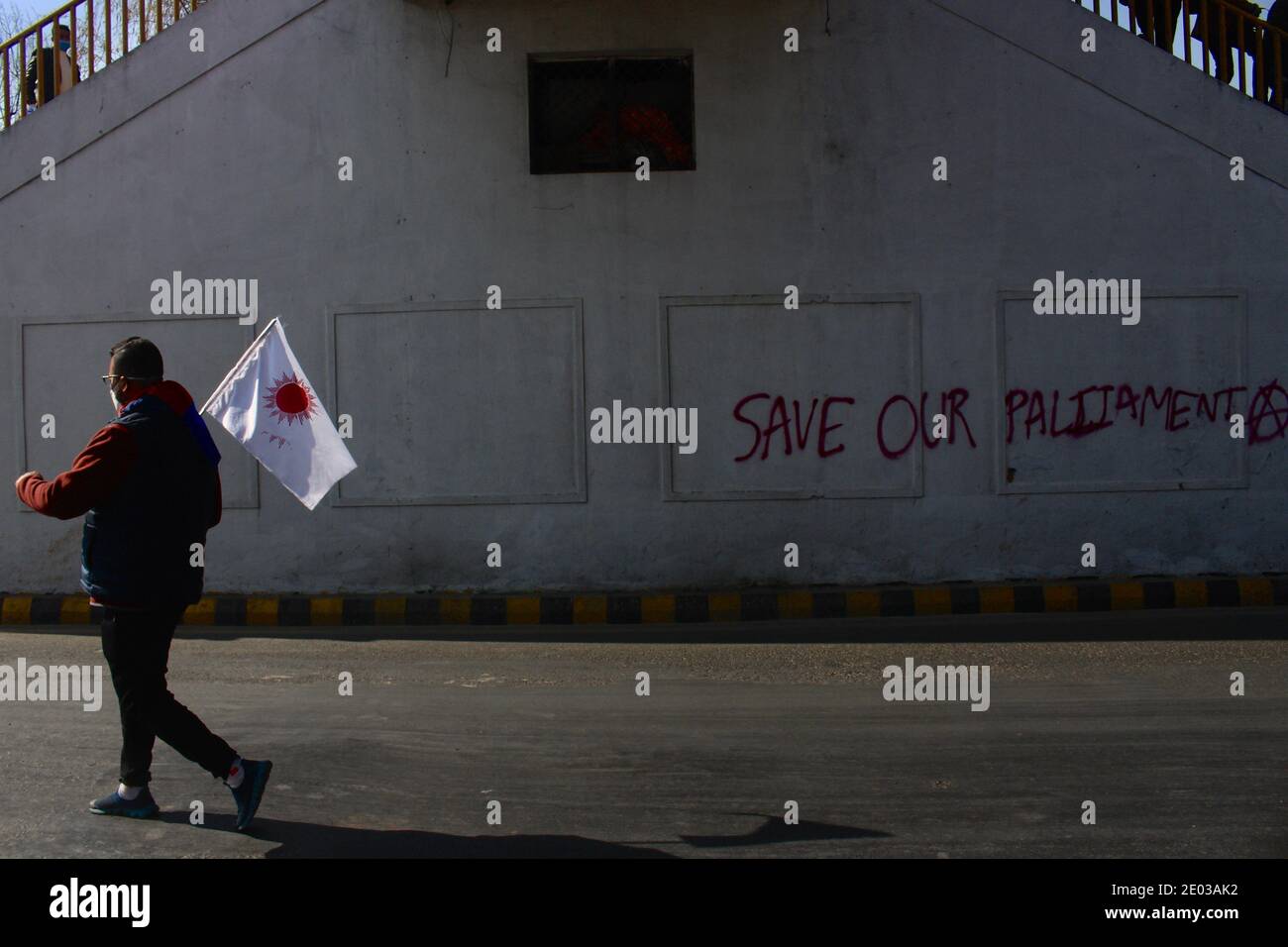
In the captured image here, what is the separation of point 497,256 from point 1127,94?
5643 millimetres

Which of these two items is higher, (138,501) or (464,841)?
(138,501)

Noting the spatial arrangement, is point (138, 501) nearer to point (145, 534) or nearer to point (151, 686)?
point (145, 534)

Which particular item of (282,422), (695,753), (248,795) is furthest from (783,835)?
(282,422)

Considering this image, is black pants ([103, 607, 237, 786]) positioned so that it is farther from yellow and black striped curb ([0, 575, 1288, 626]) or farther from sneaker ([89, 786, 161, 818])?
yellow and black striped curb ([0, 575, 1288, 626])

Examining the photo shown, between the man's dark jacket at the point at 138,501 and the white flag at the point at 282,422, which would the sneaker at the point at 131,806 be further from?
the white flag at the point at 282,422

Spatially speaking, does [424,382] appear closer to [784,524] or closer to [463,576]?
[463,576]

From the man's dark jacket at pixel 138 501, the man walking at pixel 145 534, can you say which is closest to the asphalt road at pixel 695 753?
the man walking at pixel 145 534

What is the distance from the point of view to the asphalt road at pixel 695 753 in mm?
5191

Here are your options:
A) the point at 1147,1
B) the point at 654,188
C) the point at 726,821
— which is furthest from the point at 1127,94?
the point at 726,821

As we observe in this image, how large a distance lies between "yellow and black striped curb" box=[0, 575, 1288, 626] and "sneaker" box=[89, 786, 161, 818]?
236 inches

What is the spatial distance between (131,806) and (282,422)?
162 cm

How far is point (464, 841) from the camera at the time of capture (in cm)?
516

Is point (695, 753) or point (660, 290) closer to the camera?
point (695, 753)

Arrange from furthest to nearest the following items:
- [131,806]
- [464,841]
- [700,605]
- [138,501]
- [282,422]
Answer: [700,605], [282,422], [131,806], [464,841], [138,501]
